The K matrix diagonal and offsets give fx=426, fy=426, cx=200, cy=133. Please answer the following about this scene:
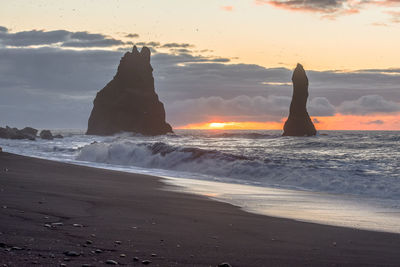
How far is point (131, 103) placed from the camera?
120375 mm

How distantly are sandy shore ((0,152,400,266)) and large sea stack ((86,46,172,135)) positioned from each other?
361 feet

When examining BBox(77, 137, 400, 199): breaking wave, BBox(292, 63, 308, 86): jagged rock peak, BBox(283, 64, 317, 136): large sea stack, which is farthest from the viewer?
BBox(292, 63, 308, 86): jagged rock peak

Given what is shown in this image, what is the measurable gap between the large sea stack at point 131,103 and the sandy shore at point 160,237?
110 m

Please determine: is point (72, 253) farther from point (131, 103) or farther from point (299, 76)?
point (131, 103)

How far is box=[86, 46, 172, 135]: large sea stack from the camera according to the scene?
119 meters

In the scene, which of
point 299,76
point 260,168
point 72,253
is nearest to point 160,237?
point 72,253

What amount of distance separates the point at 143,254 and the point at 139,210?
2.78 meters

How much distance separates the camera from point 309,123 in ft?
355

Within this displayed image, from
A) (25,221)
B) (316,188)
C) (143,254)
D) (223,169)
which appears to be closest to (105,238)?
(143,254)

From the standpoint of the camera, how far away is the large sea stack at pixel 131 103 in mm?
118562

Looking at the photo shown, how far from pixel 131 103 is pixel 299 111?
46278 mm

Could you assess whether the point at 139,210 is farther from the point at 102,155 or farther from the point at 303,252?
the point at 102,155

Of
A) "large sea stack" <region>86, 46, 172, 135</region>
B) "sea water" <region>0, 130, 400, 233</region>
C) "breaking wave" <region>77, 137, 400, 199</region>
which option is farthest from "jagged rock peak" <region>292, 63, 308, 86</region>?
"sea water" <region>0, 130, 400, 233</region>

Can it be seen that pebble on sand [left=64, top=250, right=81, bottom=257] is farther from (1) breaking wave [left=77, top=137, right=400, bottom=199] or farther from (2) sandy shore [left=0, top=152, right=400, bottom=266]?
(1) breaking wave [left=77, top=137, right=400, bottom=199]
